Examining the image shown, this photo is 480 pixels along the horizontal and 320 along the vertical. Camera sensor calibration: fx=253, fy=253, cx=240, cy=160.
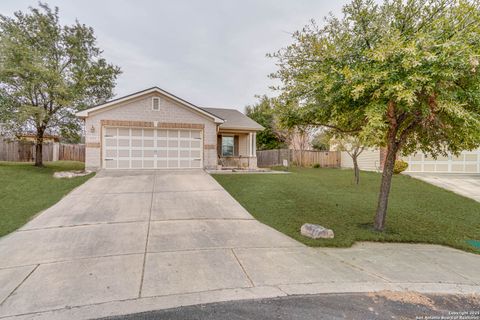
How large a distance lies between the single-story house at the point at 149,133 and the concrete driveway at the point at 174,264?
19.1 ft

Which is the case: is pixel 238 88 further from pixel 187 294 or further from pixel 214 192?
pixel 187 294

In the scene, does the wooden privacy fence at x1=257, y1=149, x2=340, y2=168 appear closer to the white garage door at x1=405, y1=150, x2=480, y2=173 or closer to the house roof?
the house roof

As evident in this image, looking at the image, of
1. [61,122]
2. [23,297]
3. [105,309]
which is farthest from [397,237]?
[61,122]

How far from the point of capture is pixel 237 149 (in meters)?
18.1

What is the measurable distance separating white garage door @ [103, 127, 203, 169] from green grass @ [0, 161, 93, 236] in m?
1.75

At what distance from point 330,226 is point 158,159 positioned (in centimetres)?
934

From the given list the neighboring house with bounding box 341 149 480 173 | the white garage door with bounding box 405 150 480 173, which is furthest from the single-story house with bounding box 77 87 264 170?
the white garage door with bounding box 405 150 480 173

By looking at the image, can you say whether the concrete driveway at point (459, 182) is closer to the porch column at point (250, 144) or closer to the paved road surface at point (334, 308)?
the paved road surface at point (334, 308)

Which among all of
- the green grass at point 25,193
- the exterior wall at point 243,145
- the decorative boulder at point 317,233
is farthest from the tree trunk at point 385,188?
the exterior wall at point 243,145

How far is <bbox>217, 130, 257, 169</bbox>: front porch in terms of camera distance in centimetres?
1630

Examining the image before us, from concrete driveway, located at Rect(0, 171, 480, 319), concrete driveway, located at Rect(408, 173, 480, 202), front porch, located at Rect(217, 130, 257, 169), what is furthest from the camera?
front porch, located at Rect(217, 130, 257, 169)

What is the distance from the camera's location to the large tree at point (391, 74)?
4000 millimetres

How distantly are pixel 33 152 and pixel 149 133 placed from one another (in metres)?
12.4

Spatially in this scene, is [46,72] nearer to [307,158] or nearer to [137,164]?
[137,164]
